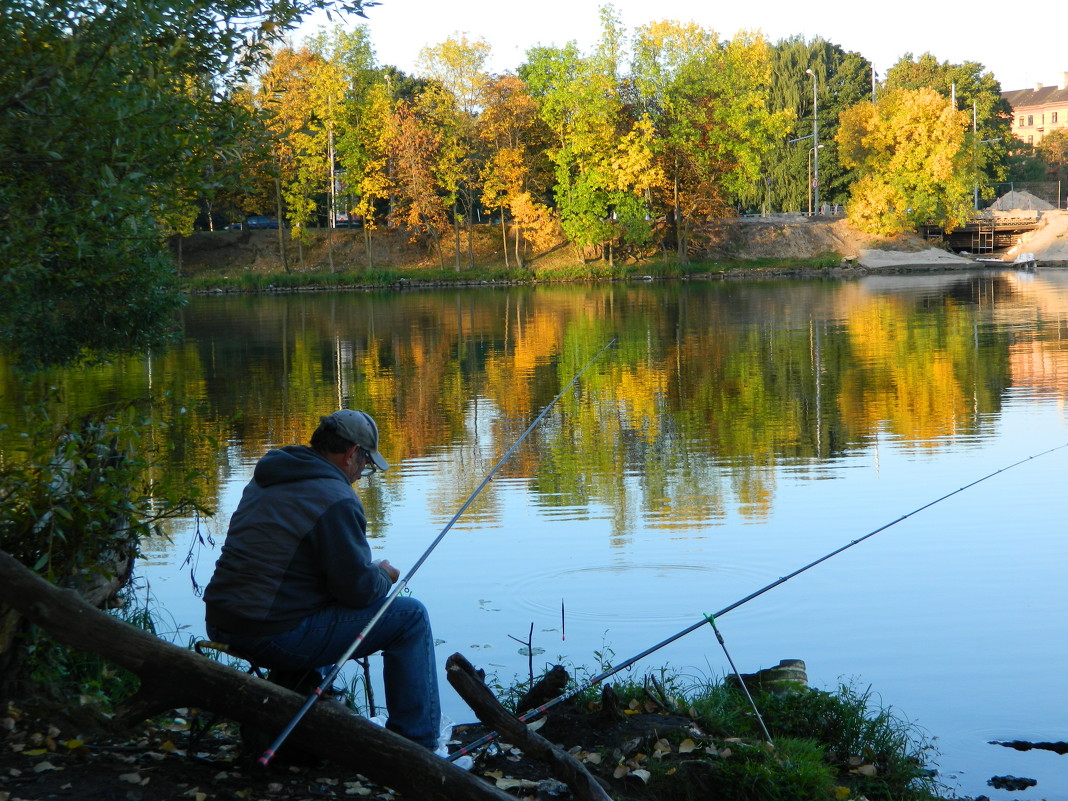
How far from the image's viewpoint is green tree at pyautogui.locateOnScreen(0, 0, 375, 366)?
5648mm

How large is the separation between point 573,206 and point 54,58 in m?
52.9

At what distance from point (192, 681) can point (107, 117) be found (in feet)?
9.59

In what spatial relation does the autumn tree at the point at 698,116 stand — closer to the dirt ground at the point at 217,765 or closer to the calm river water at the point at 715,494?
the calm river water at the point at 715,494

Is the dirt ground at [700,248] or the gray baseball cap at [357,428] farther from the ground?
the dirt ground at [700,248]

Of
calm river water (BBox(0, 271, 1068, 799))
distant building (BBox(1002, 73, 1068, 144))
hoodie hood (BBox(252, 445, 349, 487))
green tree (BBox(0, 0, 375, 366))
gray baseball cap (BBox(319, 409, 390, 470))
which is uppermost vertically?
distant building (BBox(1002, 73, 1068, 144))

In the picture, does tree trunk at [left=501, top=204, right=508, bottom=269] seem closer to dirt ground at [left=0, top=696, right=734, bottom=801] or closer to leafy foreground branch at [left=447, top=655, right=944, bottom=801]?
leafy foreground branch at [left=447, top=655, right=944, bottom=801]

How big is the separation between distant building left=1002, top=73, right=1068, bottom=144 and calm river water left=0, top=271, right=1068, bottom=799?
112 metres

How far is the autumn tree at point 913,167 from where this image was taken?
59.2m

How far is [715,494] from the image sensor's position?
11.1 metres

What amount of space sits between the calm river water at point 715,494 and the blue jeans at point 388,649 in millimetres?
1516

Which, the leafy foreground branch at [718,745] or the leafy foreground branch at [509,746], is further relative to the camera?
the leafy foreground branch at [718,745]

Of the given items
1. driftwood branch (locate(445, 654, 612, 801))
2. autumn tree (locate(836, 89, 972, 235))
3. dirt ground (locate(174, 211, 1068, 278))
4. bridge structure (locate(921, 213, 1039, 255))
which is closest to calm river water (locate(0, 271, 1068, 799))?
driftwood branch (locate(445, 654, 612, 801))

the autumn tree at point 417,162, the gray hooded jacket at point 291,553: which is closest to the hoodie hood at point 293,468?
the gray hooded jacket at point 291,553

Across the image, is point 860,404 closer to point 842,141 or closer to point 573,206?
point 573,206
